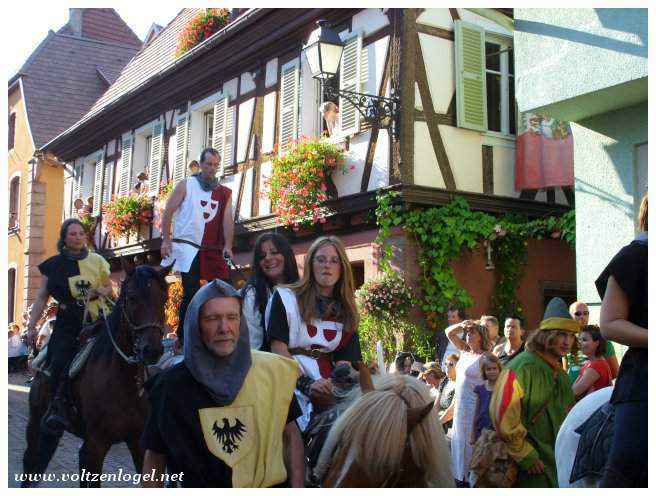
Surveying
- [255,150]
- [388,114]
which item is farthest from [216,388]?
[255,150]

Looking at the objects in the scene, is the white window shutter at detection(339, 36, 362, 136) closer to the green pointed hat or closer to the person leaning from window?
the green pointed hat

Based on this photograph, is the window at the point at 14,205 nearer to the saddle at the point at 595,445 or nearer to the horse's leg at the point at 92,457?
the horse's leg at the point at 92,457

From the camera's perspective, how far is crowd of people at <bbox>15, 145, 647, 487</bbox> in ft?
9.51

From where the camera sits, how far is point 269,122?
13.7 metres

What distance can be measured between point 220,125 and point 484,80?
17.7 feet

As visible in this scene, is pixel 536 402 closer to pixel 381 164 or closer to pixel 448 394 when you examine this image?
pixel 448 394

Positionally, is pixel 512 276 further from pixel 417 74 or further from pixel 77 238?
pixel 77 238

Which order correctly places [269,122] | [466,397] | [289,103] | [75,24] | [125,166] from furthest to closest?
[75,24], [125,166], [269,122], [289,103], [466,397]

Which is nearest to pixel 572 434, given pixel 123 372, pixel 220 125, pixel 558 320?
pixel 558 320

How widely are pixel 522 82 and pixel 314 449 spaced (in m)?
5.68

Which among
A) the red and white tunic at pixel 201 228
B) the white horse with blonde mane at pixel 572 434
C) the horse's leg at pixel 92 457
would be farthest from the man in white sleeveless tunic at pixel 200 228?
the white horse with blonde mane at pixel 572 434

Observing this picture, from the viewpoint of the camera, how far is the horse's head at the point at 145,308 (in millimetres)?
5281

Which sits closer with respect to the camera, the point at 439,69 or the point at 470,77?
the point at 439,69

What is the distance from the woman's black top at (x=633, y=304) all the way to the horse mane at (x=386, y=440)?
72 cm
